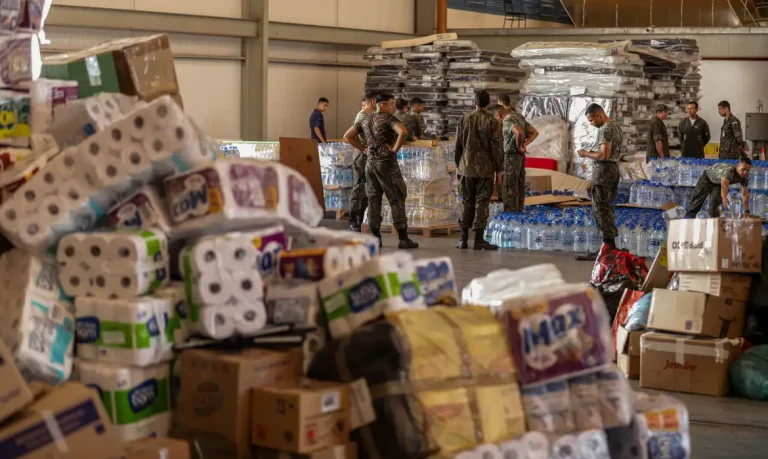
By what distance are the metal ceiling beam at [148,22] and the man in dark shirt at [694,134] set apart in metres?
7.33

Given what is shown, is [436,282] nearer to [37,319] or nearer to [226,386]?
[226,386]

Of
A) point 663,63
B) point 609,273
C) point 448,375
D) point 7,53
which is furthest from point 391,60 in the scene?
point 448,375

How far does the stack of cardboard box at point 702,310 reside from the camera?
7504mm

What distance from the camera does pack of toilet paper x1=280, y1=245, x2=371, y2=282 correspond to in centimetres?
506

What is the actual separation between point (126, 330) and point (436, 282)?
144 centimetres

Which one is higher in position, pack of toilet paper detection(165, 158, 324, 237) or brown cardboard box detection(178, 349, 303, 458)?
pack of toilet paper detection(165, 158, 324, 237)

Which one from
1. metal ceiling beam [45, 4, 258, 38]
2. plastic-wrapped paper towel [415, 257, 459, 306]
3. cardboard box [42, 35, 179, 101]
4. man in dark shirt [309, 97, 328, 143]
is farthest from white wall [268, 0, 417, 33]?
plastic-wrapped paper towel [415, 257, 459, 306]

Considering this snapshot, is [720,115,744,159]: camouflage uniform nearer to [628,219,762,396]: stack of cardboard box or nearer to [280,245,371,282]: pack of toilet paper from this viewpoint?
[628,219,762,396]: stack of cardboard box

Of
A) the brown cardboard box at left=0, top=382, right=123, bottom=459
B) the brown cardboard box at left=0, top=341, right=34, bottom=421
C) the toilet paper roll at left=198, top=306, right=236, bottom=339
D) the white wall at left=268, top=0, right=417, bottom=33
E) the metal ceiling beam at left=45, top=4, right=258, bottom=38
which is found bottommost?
the brown cardboard box at left=0, top=382, right=123, bottom=459

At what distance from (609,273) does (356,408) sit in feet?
16.7

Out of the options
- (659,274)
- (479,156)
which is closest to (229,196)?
(659,274)

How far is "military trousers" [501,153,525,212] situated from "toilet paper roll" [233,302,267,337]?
10.7 metres

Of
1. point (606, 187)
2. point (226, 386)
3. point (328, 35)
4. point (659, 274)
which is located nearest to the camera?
point (226, 386)

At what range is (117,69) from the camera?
6.09m
